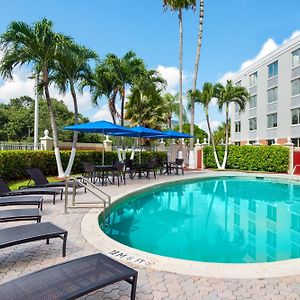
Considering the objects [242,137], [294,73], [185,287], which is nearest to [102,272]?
[185,287]

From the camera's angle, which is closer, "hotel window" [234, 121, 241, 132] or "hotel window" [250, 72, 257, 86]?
"hotel window" [250, 72, 257, 86]

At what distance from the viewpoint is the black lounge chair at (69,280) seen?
2646 millimetres

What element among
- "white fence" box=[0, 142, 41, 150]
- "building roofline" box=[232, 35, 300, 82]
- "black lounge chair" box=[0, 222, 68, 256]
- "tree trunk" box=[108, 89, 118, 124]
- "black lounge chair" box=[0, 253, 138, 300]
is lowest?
"black lounge chair" box=[0, 253, 138, 300]

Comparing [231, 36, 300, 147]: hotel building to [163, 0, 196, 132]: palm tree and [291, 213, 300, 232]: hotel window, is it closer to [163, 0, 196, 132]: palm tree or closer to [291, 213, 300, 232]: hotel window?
[163, 0, 196, 132]: palm tree

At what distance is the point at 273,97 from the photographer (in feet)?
110

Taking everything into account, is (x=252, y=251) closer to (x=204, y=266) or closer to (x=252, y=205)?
(x=204, y=266)

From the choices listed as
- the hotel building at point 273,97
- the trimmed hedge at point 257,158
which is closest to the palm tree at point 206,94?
the trimmed hedge at point 257,158

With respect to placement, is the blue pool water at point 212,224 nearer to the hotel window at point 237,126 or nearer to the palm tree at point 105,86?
the palm tree at point 105,86

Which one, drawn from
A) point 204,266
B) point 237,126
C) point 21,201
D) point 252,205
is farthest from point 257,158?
point 237,126

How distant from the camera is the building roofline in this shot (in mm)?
29516

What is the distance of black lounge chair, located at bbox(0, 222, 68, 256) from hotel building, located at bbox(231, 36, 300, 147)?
1177 inches

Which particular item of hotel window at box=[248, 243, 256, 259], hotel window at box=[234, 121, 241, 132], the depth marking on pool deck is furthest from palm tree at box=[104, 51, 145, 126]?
hotel window at box=[234, 121, 241, 132]

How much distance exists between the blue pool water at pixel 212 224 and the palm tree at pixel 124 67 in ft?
29.3

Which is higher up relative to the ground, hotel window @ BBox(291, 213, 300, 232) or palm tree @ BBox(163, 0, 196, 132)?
palm tree @ BBox(163, 0, 196, 132)
